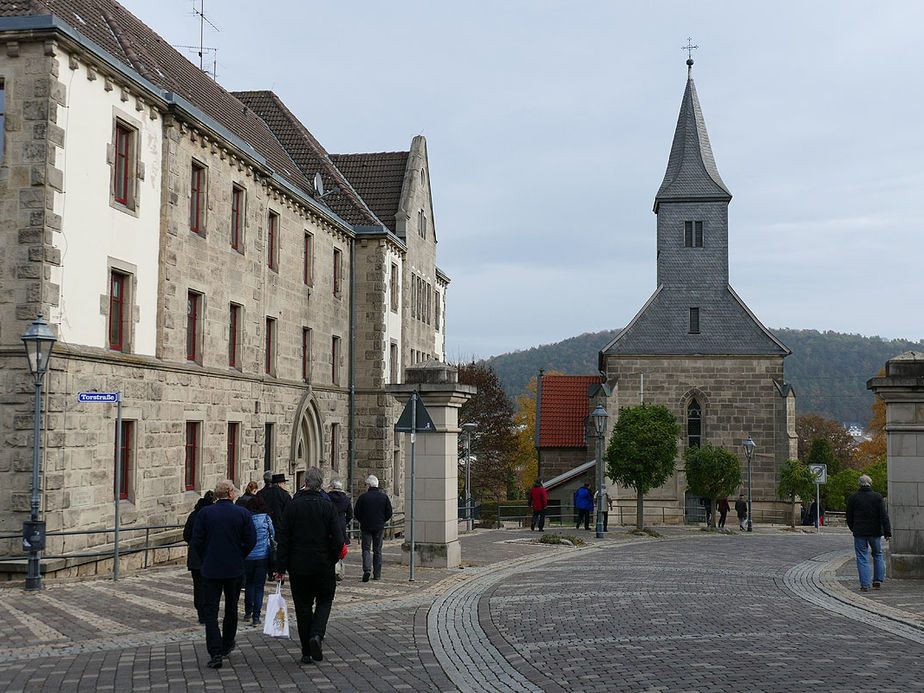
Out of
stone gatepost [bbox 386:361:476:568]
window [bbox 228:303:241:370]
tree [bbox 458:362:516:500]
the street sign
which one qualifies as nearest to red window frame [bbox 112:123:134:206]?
window [bbox 228:303:241:370]

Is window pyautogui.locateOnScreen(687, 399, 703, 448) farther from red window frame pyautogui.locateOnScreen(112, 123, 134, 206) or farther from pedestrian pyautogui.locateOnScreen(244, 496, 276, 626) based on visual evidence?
pedestrian pyautogui.locateOnScreen(244, 496, 276, 626)

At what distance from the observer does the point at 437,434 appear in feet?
53.3

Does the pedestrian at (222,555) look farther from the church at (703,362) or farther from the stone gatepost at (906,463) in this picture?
the church at (703,362)

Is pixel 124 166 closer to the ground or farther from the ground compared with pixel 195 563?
farther from the ground

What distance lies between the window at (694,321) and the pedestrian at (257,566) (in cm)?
3333

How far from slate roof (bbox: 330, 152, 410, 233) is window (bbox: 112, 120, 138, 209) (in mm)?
16818

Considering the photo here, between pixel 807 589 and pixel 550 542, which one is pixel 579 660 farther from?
pixel 550 542

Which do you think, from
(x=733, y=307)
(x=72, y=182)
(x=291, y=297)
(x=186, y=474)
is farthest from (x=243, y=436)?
(x=733, y=307)

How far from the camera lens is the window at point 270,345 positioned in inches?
1016

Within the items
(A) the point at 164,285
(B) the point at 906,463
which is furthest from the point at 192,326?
(B) the point at 906,463

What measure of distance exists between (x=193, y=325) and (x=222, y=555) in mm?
13334

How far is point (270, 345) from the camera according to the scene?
26.0m

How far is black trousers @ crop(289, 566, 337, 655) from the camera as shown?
840 centimetres

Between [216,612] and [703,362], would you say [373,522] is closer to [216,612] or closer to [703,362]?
[216,612]
